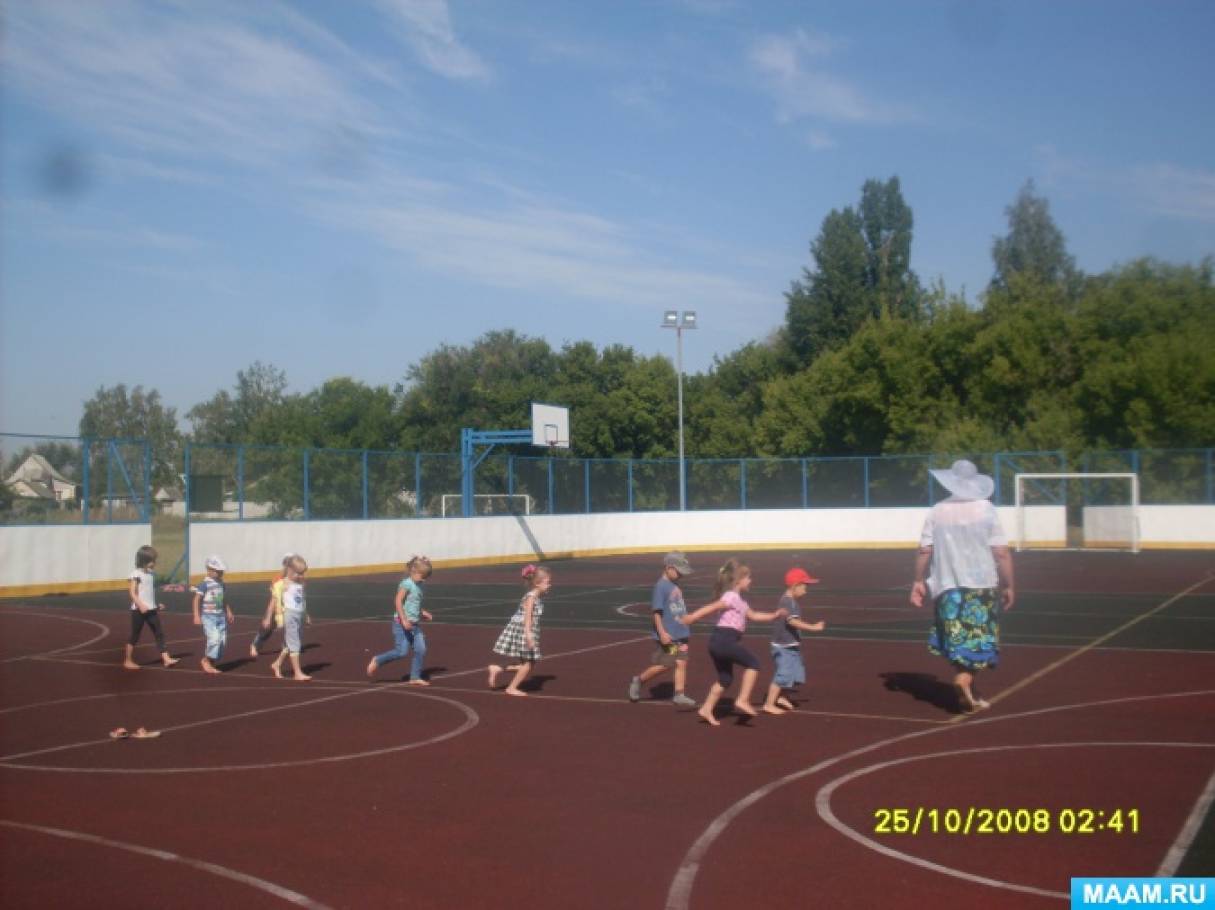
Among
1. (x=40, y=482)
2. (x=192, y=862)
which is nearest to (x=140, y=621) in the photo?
(x=192, y=862)

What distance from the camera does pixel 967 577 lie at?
10633mm

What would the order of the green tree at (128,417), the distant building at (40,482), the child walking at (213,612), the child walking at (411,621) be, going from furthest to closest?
the green tree at (128,417)
the distant building at (40,482)
the child walking at (213,612)
the child walking at (411,621)

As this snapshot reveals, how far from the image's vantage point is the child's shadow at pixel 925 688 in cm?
1136

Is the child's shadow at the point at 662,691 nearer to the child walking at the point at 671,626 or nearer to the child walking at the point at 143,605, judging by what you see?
the child walking at the point at 671,626

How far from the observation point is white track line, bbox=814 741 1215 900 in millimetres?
5922

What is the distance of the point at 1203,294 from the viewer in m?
51.9

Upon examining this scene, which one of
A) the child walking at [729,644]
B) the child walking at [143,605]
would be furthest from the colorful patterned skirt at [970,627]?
the child walking at [143,605]

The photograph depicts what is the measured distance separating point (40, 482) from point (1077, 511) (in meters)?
34.9

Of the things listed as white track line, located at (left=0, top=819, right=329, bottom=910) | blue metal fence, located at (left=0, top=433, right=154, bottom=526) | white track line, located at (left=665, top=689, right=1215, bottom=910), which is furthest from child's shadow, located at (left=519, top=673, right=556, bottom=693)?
blue metal fence, located at (left=0, top=433, right=154, bottom=526)

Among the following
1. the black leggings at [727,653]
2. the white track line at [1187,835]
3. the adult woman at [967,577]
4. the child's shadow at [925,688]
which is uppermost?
the adult woman at [967,577]

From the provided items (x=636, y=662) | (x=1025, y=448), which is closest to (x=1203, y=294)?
(x=1025, y=448)

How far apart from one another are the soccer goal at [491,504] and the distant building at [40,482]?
13.3m

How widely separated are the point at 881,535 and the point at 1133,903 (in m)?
41.3

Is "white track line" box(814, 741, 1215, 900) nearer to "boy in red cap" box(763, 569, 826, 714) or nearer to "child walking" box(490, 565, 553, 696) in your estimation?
"boy in red cap" box(763, 569, 826, 714)
